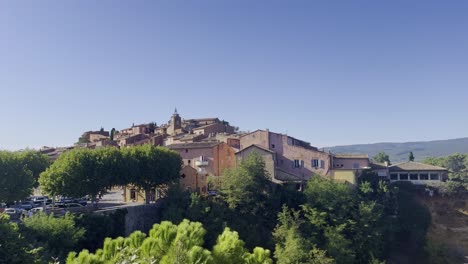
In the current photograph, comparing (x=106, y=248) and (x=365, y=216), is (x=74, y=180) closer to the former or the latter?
(x=106, y=248)

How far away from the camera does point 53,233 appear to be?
28672mm

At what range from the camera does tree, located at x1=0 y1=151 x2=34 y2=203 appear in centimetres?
3735

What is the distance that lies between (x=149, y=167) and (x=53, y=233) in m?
14.6

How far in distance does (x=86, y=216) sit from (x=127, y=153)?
9634 mm

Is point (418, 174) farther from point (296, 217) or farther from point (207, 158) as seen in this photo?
point (207, 158)

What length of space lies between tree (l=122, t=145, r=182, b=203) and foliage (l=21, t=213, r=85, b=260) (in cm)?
1097

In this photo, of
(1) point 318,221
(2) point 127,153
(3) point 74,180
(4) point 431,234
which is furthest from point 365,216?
(3) point 74,180

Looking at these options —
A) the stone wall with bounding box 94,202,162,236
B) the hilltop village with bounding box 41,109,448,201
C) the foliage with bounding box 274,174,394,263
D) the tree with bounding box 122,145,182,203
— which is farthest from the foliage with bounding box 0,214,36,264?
the hilltop village with bounding box 41,109,448,201

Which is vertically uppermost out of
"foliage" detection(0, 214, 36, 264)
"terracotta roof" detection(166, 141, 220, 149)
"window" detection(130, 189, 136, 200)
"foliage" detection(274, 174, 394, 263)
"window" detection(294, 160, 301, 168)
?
"terracotta roof" detection(166, 141, 220, 149)

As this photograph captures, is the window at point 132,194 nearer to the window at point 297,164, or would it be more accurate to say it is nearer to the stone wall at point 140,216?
the stone wall at point 140,216

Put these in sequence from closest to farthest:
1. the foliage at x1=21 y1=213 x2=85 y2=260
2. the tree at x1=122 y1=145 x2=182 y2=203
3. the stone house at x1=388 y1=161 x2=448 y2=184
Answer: the foliage at x1=21 y1=213 x2=85 y2=260 → the tree at x1=122 y1=145 x2=182 y2=203 → the stone house at x1=388 y1=161 x2=448 y2=184

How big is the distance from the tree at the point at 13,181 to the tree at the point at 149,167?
9.97 meters

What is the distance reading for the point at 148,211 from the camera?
4059cm

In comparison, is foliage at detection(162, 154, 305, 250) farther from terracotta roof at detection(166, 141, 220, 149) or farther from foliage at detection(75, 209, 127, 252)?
terracotta roof at detection(166, 141, 220, 149)
